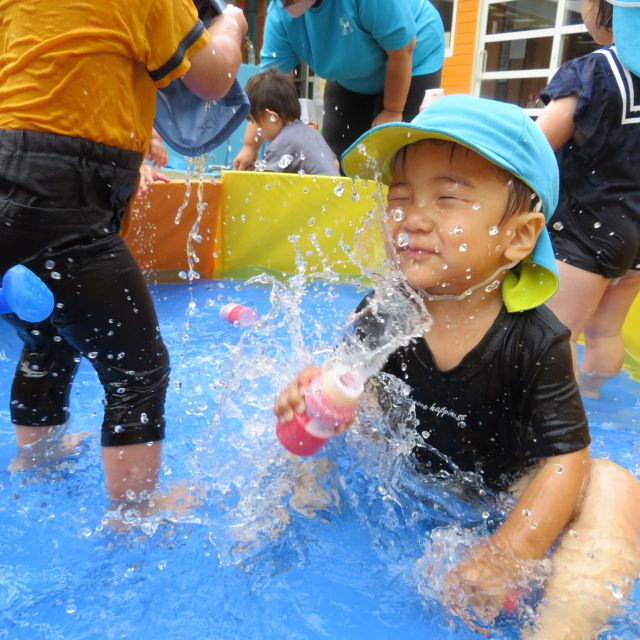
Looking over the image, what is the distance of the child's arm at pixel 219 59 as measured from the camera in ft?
4.71

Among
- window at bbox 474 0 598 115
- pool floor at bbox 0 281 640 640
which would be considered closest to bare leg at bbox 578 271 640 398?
pool floor at bbox 0 281 640 640

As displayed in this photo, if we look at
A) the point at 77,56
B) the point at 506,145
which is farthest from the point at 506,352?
the point at 77,56

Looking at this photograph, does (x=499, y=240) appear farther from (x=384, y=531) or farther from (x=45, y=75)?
(x=45, y=75)

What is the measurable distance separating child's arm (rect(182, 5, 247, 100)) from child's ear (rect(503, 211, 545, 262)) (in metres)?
0.76

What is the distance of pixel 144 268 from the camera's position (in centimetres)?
364

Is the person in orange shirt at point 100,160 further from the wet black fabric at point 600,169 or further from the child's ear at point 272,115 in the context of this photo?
the child's ear at point 272,115

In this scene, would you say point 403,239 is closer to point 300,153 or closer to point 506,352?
point 506,352

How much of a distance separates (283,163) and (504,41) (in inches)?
227

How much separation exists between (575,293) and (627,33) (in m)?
0.82

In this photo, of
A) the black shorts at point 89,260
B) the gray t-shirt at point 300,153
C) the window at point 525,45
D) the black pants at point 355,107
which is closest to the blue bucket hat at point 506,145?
the black shorts at point 89,260

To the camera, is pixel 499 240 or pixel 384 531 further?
pixel 384 531

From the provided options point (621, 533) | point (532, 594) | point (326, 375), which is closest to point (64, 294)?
point (326, 375)

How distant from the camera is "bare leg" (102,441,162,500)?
1.50 metres

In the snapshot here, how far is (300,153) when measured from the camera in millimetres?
4039
